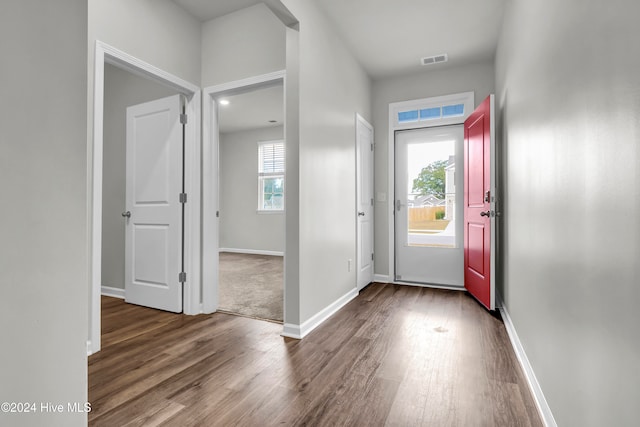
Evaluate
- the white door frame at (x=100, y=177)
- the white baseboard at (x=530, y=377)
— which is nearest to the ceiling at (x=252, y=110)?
the white door frame at (x=100, y=177)

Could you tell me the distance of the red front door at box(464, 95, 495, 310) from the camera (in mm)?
3021

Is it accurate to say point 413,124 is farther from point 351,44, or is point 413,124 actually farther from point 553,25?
point 553,25

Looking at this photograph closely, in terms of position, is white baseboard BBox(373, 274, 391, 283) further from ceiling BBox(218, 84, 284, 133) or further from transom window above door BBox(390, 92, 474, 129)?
ceiling BBox(218, 84, 284, 133)

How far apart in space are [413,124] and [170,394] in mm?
3789

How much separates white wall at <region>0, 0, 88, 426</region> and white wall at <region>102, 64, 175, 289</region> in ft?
9.69

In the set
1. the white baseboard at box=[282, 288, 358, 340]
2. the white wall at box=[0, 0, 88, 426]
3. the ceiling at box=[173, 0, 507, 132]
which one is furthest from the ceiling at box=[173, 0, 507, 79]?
the white baseboard at box=[282, 288, 358, 340]

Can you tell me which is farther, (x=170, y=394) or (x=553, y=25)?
(x=170, y=394)

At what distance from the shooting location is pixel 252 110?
5887 millimetres

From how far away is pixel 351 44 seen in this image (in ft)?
11.4

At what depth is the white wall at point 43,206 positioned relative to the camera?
718mm

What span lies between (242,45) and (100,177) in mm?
1647

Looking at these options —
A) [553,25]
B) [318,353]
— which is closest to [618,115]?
[553,25]

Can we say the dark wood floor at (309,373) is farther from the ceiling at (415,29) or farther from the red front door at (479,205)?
the ceiling at (415,29)

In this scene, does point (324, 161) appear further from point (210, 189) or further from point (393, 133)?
point (393, 133)
